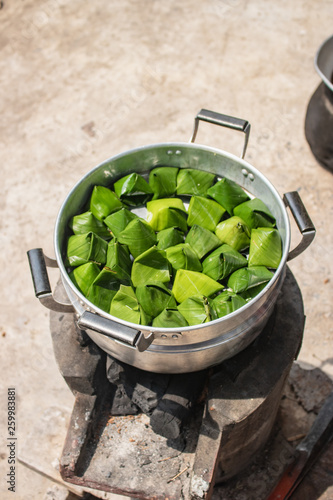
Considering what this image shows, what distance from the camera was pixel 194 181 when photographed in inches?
70.8

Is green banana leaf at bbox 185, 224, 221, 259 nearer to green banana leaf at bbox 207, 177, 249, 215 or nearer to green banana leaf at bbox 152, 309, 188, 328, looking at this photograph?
green banana leaf at bbox 207, 177, 249, 215

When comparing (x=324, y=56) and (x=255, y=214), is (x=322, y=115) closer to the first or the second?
(x=324, y=56)

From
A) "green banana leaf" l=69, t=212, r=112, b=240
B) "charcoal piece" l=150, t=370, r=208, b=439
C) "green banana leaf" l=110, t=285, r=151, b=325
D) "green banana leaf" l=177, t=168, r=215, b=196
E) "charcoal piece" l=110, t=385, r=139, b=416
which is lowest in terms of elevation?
"charcoal piece" l=110, t=385, r=139, b=416

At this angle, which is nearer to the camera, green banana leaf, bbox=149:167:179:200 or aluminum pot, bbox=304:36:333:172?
green banana leaf, bbox=149:167:179:200

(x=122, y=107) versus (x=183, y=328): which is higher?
(x=183, y=328)

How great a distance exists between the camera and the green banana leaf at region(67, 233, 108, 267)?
1.59 metres

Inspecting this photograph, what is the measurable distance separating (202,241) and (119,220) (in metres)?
0.31

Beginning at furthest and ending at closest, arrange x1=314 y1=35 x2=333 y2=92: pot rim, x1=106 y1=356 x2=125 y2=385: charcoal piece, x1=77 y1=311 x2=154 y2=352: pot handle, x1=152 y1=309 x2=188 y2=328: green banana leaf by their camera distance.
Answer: x1=314 y1=35 x2=333 y2=92: pot rim → x1=106 y1=356 x2=125 y2=385: charcoal piece → x1=152 y1=309 x2=188 y2=328: green banana leaf → x1=77 y1=311 x2=154 y2=352: pot handle

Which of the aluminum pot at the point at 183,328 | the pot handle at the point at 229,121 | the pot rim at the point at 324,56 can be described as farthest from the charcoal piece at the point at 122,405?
the pot rim at the point at 324,56

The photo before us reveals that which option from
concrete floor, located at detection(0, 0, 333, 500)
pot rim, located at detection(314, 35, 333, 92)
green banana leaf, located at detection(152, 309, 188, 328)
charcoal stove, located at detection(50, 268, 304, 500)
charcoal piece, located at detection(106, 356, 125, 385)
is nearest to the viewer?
green banana leaf, located at detection(152, 309, 188, 328)

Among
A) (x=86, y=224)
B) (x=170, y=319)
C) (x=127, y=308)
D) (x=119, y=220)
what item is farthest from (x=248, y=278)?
(x=86, y=224)

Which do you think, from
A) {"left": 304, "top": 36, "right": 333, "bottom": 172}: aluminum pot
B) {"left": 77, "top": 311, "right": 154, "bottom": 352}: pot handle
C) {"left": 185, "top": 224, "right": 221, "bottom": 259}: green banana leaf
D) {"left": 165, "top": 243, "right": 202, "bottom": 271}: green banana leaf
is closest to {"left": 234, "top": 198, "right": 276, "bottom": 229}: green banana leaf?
{"left": 185, "top": 224, "right": 221, "bottom": 259}: green banana leaf

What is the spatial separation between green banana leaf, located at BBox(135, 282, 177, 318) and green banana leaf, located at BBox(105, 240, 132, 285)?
0.09m

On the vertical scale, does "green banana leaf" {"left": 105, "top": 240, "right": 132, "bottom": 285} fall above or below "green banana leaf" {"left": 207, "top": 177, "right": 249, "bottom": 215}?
below
